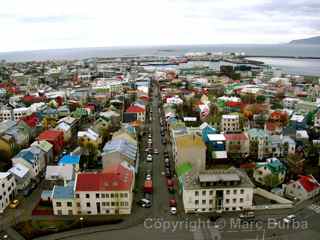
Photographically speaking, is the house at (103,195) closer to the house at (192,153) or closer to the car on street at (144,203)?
the car on street at (144,203)

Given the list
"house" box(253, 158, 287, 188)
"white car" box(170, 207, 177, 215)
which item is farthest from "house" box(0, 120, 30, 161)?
"house" box(253, 158, 287, 188)

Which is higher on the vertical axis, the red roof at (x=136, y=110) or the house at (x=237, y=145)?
the red roof at (x=136, y=110)

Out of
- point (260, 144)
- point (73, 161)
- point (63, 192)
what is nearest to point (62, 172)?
point (73, 161)

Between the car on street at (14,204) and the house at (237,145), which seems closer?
the car on street at (14,204)

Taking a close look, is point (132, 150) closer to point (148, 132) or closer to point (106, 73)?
point (148, 132)

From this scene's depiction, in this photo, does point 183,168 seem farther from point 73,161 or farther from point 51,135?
point 51,135

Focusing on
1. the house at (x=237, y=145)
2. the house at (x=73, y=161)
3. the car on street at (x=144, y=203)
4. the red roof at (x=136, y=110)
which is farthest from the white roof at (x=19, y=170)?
the red roof at (x=136, y=110)

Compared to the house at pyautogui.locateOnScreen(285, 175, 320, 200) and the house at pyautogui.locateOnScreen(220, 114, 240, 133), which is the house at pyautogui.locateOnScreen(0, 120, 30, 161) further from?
the house at pyautogui.locateOnScreen(285, 175, 320, 200)
